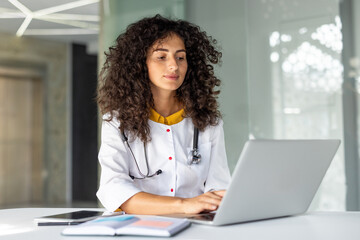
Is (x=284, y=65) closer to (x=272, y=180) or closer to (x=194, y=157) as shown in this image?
(x=194, y=157)

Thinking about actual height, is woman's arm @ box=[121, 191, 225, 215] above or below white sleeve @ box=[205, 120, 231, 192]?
below

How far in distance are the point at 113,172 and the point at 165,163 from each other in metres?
0.27

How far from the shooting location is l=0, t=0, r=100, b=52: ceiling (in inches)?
244

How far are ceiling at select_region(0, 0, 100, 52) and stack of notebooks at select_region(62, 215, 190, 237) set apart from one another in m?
5.27

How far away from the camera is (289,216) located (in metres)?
1.59

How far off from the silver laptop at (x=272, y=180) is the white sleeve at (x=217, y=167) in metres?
0.54

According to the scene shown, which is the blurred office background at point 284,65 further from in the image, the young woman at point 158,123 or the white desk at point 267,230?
the white desk at point 267,230

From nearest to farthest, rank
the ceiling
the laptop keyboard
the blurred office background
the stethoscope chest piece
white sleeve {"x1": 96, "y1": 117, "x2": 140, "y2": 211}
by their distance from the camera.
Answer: the laptop keyboard < white sleeve {"x1": 96, "y1": 117, "x2": 140, "y2": 211} < the stethoscope chest piece < the blurred office background < the ceiling

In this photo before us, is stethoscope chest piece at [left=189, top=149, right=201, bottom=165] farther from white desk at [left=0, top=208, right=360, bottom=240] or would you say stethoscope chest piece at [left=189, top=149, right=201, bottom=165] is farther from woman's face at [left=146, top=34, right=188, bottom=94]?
white desk at [left=0, top=208, right=360, bottom=240]

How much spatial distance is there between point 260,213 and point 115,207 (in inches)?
21.4

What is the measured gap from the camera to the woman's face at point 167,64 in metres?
2.07

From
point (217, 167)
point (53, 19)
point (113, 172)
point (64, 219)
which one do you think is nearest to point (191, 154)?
point (217, 167)

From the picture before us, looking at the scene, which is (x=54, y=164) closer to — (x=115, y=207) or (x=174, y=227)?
(x=115, y=207)

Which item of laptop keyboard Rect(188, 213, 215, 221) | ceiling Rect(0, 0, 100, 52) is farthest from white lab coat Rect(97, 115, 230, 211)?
ceiling Rect(0, 0, 100, 52)
